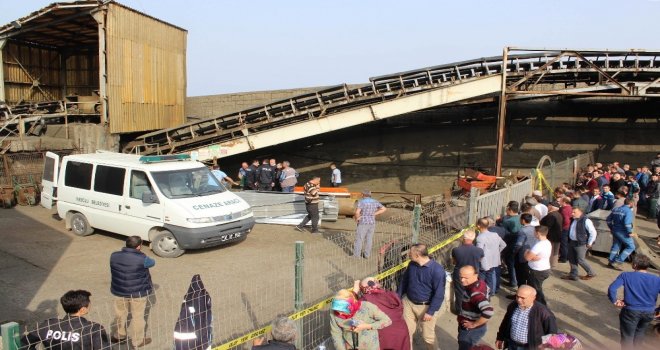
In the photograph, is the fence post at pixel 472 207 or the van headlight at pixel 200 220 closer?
the fence post at pixel 472 207

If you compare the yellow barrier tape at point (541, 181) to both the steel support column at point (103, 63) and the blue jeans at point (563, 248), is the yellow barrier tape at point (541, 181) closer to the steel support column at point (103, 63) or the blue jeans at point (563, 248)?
the blue jeans at point (563, 248)

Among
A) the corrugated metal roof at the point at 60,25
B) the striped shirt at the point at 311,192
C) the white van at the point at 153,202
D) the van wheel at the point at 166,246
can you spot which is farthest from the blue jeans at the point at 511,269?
the corrugated metal roof at the point at 60,25

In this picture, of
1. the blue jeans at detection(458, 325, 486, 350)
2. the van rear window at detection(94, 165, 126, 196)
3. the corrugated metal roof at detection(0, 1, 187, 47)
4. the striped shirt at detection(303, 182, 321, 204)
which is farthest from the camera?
the corrugated metal roof at detection(0, 1, 187, 47)

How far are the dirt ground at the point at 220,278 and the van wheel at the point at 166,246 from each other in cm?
16

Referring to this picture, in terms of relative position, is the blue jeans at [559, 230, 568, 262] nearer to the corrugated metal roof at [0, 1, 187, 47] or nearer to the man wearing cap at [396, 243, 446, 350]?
the man wearing cap at [396, 243, 446, 350]

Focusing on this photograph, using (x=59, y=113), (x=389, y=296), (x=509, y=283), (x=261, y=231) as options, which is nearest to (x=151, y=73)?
(x=59, y=113)

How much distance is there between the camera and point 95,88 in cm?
2502

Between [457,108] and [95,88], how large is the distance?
18033 mm

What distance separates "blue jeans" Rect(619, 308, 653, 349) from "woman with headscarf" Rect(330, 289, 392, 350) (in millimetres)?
2988

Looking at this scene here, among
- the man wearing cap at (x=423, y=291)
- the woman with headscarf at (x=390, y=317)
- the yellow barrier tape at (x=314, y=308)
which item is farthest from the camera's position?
the man wearing cap at (x=423, y=291)

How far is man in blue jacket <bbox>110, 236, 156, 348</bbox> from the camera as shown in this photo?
5539mm

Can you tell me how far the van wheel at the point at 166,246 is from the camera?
9320 mm

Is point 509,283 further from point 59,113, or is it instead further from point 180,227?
point 59,113

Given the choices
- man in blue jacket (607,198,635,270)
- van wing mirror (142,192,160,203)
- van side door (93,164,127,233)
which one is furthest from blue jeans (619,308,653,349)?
van side door (93,164,127,233)
